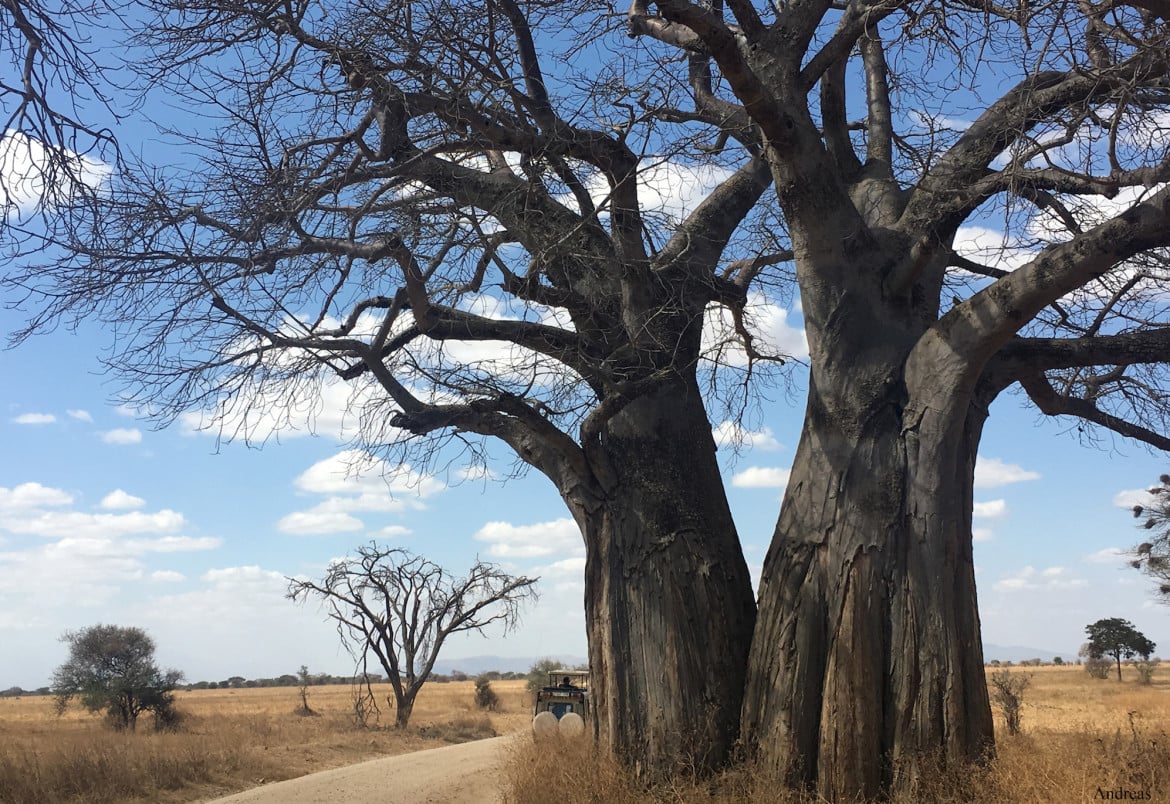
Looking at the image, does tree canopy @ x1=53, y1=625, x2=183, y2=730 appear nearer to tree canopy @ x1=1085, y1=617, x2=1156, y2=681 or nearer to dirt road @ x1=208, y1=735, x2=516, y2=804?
dirt road @ x1=208, y1=735, x2=516, y2=804

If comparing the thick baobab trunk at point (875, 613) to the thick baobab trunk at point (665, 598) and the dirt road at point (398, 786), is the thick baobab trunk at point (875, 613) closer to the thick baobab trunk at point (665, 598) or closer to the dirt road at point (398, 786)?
the thick baobab trunk at point (665, 598)

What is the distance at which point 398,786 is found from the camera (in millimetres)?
11430

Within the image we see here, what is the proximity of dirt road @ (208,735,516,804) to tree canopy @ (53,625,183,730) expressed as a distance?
14043mm

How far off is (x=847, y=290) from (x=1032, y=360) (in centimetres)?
136

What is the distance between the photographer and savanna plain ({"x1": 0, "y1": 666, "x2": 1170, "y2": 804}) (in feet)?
18.4

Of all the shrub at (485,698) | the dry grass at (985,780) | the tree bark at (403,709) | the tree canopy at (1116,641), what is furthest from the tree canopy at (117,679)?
the tree canopy at (1116,641)

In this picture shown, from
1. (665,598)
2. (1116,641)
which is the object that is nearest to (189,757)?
(665,598)

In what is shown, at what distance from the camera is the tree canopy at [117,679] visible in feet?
83.6

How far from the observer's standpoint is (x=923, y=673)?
608cm

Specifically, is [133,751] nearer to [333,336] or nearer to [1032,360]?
[333,336]

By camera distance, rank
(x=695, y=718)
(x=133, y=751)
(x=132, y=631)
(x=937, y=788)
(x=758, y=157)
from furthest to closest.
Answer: (x=132, y=631)
(x=133, y=751)
(x=758, y=157)
(x=695, y=718)
(x=937, y=788)

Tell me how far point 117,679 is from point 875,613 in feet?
81.6

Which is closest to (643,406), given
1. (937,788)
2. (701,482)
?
(701,482)

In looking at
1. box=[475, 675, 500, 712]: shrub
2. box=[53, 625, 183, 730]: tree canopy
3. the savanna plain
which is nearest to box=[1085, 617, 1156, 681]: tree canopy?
the savanna plain
